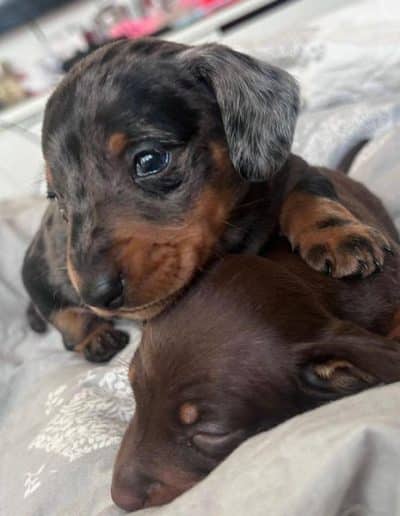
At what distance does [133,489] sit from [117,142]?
0.71 meters

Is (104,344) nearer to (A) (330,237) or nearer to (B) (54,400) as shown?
(B) (54,400)

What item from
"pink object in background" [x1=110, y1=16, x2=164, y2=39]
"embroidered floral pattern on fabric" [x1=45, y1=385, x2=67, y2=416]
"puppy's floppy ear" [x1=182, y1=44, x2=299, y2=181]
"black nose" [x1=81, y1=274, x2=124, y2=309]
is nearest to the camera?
"black nose" [x1=81, y1=274, x2=124, y2=309]

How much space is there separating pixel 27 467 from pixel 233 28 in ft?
11.8

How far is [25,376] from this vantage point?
219 cm

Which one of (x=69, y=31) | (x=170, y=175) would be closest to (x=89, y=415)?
(x=170, y=175)

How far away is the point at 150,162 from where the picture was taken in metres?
1.46

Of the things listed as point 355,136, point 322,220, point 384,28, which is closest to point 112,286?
point 322,220

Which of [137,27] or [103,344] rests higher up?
[103,344]

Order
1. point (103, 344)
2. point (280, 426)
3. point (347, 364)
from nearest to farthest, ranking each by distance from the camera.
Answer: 1. point (280, 426)
2. point (347, 364)
3. point (103, 344)

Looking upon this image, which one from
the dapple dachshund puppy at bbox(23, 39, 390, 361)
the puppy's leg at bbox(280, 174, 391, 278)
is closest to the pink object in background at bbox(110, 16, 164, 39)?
the dapple dachshund puppy at bbox(23, 39, 390, 361)

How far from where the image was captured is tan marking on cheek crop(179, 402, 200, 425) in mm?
1154

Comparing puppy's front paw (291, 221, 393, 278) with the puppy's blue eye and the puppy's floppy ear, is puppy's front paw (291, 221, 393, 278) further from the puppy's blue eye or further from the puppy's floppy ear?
the puppy's blue eye

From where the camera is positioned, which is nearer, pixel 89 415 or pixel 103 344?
pixel 89 415

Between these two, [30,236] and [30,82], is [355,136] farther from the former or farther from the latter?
[30,82]
